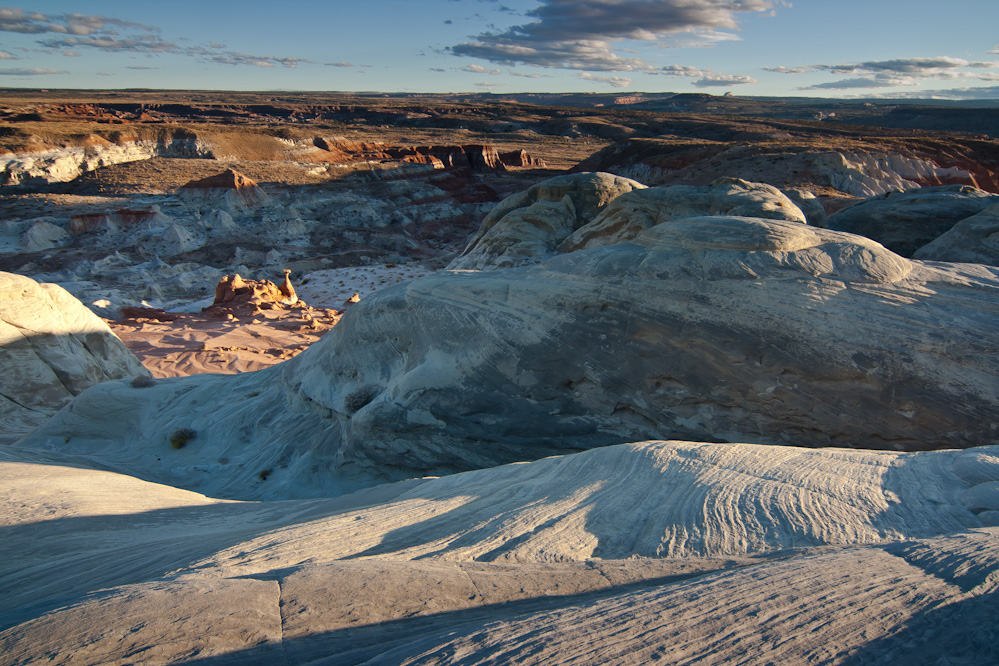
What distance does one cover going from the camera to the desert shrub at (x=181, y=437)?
5.73m

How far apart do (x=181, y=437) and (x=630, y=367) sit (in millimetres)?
4566

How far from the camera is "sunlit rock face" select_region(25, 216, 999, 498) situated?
3.74m

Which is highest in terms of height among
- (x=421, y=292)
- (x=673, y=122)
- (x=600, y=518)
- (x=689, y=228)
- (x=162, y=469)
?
(x=673, y=122)

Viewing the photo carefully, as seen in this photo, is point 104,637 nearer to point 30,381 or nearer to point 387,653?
point 387,653

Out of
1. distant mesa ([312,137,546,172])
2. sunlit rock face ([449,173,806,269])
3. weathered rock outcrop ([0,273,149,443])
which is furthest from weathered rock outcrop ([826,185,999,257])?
distant mesa ([312,137,546,172])

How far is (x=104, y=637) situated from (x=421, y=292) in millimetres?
3976

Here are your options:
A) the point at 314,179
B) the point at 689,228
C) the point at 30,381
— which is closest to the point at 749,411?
the point at 689,228

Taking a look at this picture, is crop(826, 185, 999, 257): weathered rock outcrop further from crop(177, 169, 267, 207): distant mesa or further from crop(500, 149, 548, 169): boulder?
crop(500, 149, 548, 169): boulder

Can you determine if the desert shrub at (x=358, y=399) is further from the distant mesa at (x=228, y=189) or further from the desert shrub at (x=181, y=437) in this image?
the distant mesa at (x=228, y=189)

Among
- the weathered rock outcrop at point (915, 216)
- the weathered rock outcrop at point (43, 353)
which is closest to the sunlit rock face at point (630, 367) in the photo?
the weathered rock outcrop at point (43, 353)

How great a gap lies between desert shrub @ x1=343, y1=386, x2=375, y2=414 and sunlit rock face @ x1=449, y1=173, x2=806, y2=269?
427 cm

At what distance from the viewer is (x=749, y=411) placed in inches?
160

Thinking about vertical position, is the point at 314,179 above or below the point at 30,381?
above

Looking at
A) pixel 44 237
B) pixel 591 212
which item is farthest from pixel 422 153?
pixel 591 212
